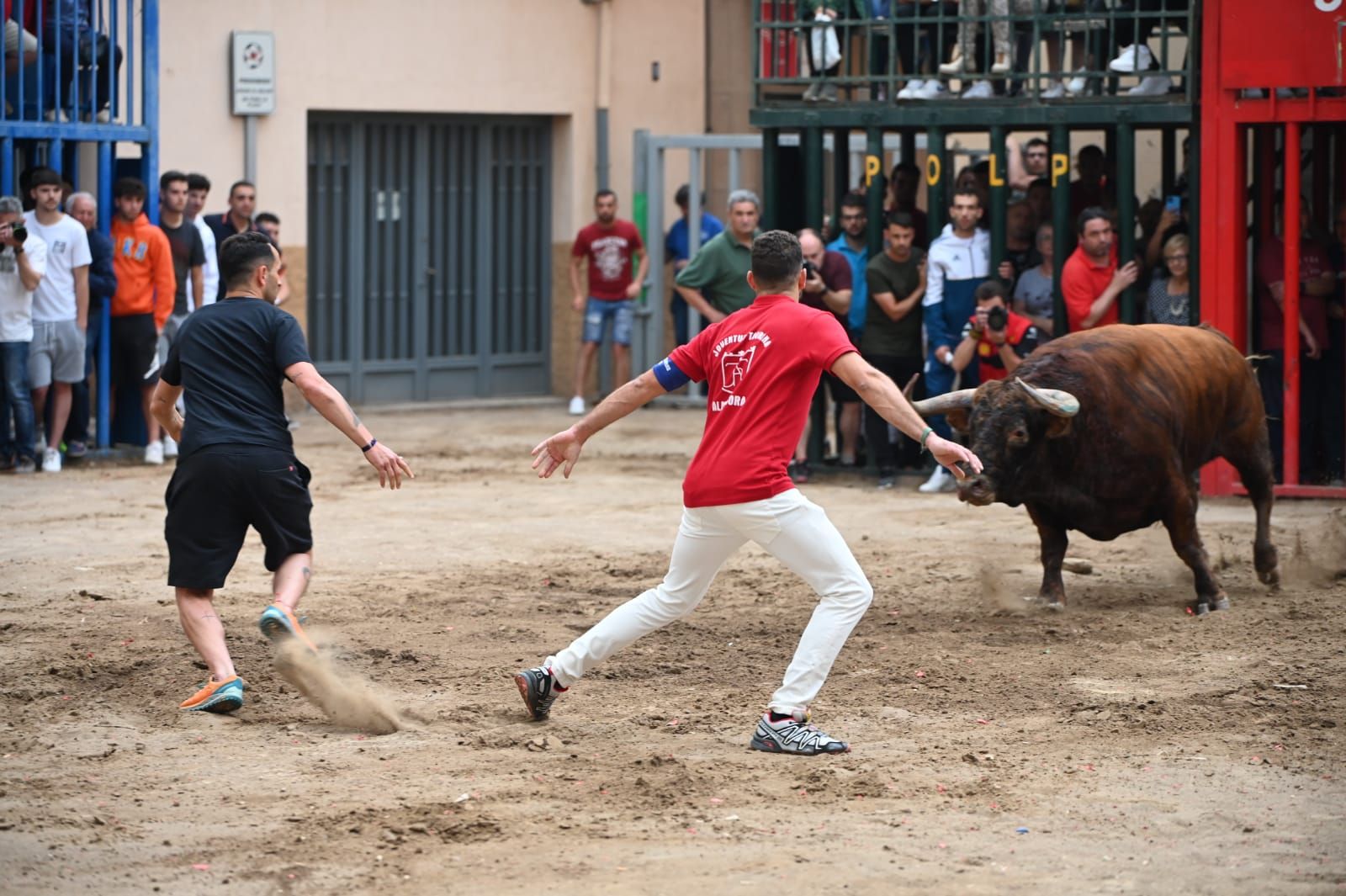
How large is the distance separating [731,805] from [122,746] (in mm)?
2272

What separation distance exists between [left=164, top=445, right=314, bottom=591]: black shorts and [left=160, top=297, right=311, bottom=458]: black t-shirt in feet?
0.20

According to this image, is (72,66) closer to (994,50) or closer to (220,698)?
(994,50)

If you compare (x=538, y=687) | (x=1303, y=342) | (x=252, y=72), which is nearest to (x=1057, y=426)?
(x=538, y=687)

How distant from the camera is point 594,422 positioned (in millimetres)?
7164

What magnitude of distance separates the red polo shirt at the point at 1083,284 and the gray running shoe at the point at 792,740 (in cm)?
658

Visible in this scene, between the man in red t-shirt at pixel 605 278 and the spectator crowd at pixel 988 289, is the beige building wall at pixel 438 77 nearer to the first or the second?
the man in red t-shirt at pixel 605 278

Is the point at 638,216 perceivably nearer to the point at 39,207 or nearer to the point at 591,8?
the point at 591,8

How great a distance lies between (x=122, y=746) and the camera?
7.03 metres

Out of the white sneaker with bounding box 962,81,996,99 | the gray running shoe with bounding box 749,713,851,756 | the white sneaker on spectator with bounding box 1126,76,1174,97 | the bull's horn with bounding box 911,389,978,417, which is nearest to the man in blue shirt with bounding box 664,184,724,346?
the white sneaker with bounding box 962,81,996,99

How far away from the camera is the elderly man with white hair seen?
550 inches

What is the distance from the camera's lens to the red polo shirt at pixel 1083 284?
42.4 feet

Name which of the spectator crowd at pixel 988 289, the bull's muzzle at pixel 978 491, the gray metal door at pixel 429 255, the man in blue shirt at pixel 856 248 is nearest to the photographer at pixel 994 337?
the spectator crowd at pixel 988 289

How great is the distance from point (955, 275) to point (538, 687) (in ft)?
22.3

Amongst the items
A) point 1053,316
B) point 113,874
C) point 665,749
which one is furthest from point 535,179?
point 113,874
